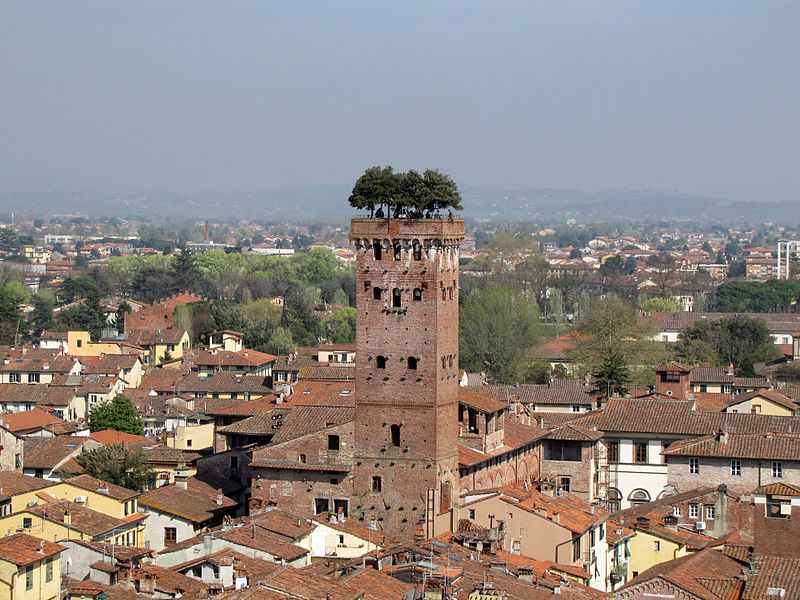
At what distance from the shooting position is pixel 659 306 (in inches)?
3986

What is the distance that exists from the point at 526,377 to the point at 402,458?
3139cm

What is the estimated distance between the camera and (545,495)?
35.9m

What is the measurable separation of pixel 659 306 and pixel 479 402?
62813 mm

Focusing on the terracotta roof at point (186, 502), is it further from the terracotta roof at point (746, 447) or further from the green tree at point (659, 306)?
the green tree at point (659, 306)

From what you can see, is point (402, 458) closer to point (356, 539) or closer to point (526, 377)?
point (356, 539)

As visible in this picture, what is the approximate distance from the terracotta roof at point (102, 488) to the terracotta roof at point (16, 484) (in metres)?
0.61

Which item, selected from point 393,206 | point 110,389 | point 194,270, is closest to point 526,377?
point 110,389

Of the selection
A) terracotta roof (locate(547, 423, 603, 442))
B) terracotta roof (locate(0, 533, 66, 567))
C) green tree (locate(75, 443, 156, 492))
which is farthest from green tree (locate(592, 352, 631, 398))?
terracotta roof (locate(0, 533, 66, 567))

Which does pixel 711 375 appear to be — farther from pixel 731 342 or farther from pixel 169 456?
pixel 169 456

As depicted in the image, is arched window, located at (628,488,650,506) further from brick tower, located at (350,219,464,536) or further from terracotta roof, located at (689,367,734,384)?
terracotta roof, located at (689,367,734,384)

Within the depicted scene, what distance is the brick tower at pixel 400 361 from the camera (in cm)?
3741

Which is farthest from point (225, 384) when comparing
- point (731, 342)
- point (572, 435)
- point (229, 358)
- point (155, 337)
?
point (731, 342)

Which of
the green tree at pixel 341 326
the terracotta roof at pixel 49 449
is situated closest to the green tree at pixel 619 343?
the green tree at pixel 341 326

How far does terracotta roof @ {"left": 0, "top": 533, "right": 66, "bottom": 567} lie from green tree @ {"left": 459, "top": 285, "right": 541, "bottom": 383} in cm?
4120
